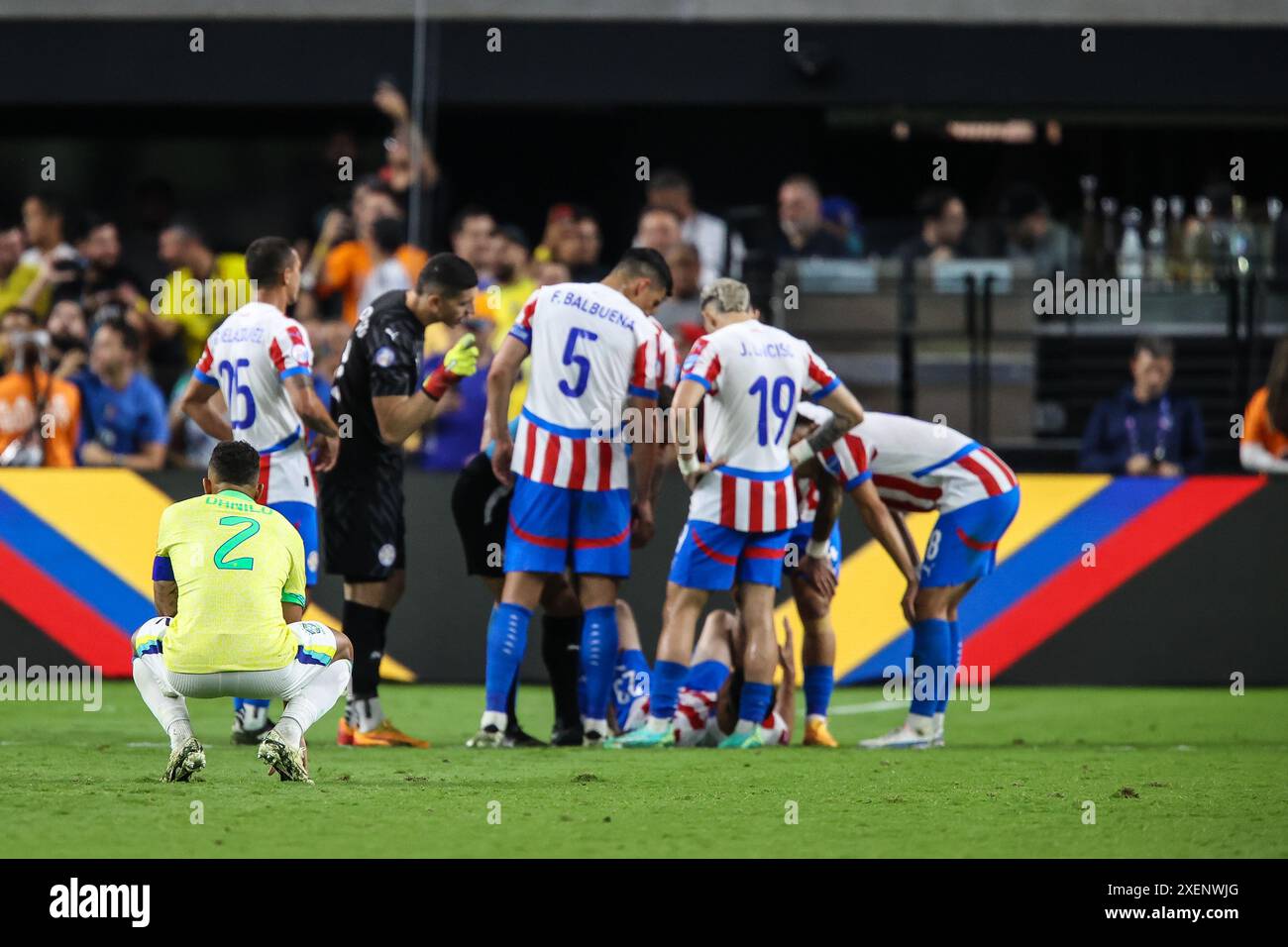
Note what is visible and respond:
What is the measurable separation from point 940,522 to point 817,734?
1202mm

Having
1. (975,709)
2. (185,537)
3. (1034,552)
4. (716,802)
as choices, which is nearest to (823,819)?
(716,802)

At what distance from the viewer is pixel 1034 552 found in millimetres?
13141

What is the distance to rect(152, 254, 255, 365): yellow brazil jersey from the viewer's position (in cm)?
1512

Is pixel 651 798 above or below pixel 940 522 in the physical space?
below

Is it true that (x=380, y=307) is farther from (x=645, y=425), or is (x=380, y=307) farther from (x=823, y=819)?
(x=823, y=819)

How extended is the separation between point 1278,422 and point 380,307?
258 inches

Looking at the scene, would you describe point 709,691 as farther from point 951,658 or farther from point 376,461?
point 376,461

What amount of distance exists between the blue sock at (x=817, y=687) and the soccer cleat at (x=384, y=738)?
75.2 inches

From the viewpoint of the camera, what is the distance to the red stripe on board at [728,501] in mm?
9477

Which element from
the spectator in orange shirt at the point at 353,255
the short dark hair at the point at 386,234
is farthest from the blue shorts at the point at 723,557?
the spectator in orange shirt at the point at 353,255

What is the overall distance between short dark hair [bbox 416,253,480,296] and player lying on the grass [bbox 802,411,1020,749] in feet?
6.22

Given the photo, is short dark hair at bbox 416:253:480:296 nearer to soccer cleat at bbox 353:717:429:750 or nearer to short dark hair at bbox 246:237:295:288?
short dark hair at bbox 246:237:295:288

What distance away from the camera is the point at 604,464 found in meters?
9.52

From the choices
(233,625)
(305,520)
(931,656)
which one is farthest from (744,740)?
(233,625)
